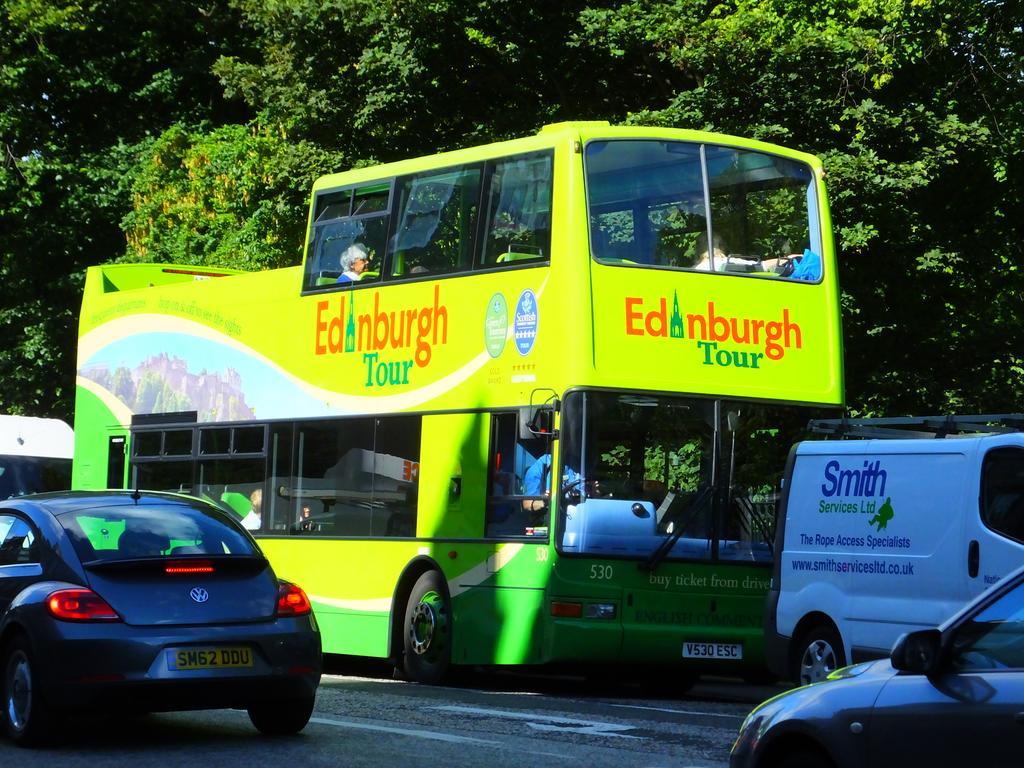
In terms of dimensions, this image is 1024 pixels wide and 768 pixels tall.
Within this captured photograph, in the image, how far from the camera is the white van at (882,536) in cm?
1188

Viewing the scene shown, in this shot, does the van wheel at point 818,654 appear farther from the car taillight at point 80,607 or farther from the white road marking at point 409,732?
the car taillight at point 80,607

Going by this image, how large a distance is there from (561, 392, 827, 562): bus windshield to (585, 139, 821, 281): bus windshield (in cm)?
121

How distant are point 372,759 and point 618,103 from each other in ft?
63.3

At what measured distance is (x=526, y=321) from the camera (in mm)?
15008

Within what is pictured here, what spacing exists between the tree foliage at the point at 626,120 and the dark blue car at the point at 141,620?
14.0 m

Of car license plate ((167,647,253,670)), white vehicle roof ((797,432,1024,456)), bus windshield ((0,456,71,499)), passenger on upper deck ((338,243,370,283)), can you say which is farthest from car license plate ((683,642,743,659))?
bus windshield ((0,456,71,499))

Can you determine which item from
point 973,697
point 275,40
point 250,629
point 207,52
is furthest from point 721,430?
point 207,52

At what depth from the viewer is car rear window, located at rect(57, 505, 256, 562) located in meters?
10.0

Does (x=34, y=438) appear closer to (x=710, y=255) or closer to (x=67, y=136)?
(x=67, y=136)

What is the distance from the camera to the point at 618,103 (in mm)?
27641

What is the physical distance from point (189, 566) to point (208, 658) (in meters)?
0.54

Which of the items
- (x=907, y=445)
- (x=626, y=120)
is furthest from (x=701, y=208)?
(x=626, y=120)

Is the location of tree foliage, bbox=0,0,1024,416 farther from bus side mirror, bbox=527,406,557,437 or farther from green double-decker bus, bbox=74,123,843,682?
bus side mirror, bbox=527,406,557,437

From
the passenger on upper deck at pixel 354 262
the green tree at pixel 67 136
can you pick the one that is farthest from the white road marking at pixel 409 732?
the green tree at pixel 67 136
